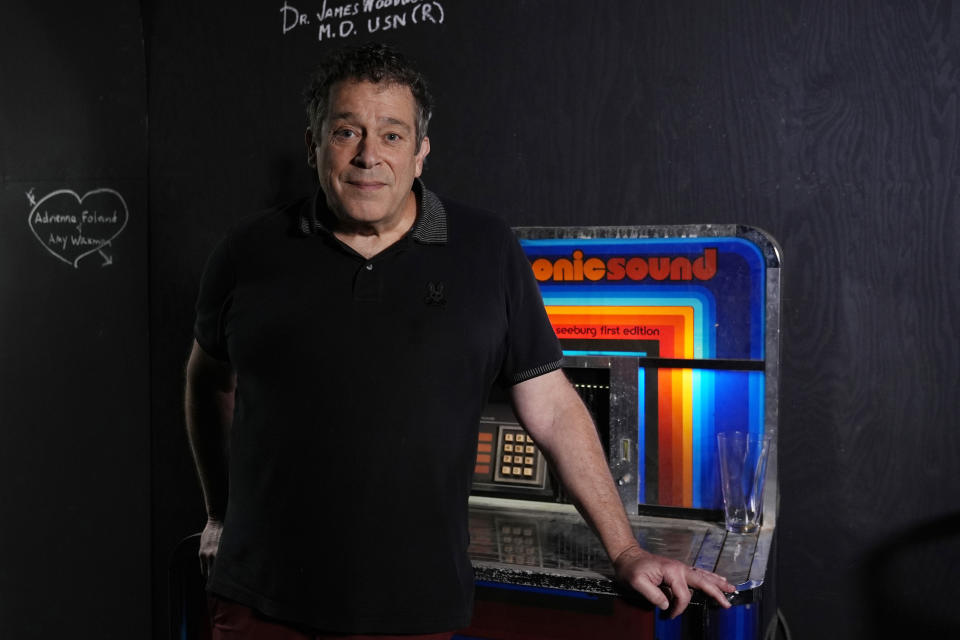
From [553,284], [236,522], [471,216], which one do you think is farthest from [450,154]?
[236,522]

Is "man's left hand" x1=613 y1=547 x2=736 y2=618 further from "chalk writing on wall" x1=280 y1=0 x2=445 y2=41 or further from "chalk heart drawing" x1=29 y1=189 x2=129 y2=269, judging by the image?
"chalk heart drawing" x1=29 y1=189 x2=129 y2=269

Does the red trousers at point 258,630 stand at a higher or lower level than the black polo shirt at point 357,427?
A: lower

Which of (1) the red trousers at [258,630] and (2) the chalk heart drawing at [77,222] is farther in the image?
(2) the chalk heart drawing at [77,222]

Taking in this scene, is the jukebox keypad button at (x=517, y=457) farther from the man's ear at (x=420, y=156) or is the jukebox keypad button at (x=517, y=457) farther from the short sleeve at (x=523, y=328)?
the man's ear at (x=420, y=156)

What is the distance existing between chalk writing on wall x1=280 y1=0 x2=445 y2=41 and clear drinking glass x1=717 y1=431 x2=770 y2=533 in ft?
4.15

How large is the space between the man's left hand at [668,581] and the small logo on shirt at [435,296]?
52 cm

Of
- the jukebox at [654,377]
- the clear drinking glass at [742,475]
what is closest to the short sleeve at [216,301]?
the jukebox at [654,377]

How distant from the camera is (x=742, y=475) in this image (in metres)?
1.83

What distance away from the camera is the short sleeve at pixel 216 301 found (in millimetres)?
1520

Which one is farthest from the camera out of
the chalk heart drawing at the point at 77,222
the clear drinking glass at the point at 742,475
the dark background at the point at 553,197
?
the chalk heart drawing at the point at 77,222

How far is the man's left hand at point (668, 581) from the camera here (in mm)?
1452

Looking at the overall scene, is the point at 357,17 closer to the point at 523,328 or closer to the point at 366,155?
the point at 366,155

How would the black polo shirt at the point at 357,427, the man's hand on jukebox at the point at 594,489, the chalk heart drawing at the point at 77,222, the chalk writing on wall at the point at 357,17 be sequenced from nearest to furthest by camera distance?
the black polo shirt at the point at 357,427
the man's hand on jukebox at the point at 594,489
the chalk writing on wall at the point at 357,17
the chalk heart drawing at the point at 77,222

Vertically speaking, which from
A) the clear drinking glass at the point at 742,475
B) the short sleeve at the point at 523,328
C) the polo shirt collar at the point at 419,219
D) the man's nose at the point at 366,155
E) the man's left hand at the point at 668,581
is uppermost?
the man's nose at the point at 366,155
